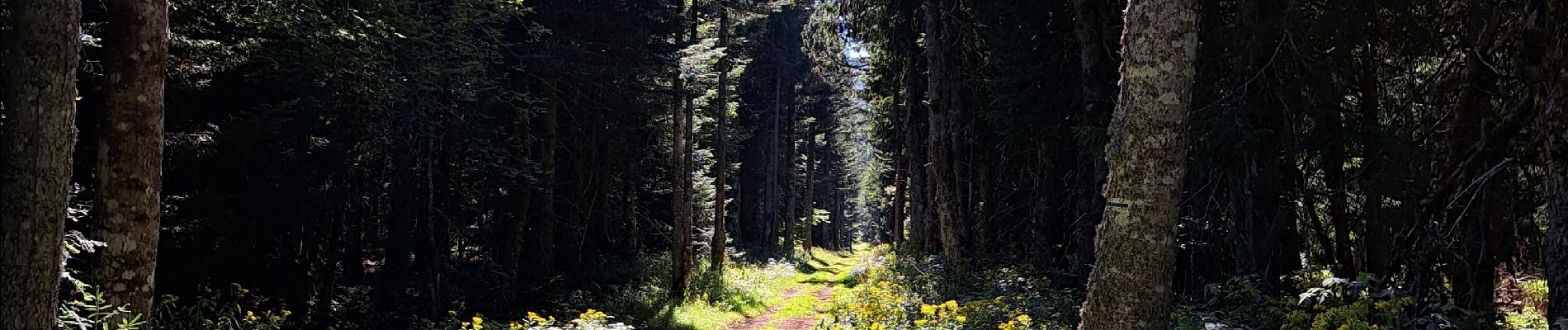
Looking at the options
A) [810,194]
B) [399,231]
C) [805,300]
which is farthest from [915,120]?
[810,194]

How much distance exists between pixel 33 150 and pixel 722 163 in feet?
58.5

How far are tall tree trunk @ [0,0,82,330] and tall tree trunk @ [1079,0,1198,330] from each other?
610cm

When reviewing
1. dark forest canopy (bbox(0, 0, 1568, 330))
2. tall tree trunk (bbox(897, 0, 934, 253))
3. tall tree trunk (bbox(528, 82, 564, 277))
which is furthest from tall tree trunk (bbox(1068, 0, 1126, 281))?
tall tree trunk (bbox(528, 82, 564, 277))

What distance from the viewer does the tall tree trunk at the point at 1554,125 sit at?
4.44 metres

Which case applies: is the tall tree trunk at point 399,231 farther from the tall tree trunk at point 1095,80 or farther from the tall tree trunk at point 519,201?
the tall tree trunk at point 1095,80

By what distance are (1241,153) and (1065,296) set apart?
296cm

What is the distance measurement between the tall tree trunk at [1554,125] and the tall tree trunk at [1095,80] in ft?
17.1

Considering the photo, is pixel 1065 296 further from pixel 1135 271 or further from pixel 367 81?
pixel 367 81

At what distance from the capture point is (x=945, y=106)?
1627 centimetres

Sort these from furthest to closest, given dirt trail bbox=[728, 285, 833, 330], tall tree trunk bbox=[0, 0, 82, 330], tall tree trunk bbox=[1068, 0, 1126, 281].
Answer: dirt trail bbox=[728, 285, 833, 330] → tall tree trunk bbox=[1068, 0, 1126, 281] → tall tree trunk bbox=[0, 0, 82, 330]

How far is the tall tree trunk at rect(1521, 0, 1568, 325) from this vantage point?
14.6ft

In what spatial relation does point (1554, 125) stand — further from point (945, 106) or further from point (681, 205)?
point (681, 205)

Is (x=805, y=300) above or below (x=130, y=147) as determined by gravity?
below

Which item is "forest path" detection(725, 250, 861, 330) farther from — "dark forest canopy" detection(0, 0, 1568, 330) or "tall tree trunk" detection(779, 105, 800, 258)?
"tall tree trunk" detection(779, 105, 800, 258)
